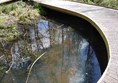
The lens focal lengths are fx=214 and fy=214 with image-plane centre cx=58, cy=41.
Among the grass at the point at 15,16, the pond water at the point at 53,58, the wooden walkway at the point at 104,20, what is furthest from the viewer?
the grass at the point at 15,16

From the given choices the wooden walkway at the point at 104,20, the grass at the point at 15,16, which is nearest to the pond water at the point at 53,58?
the grass at the point at 15,16

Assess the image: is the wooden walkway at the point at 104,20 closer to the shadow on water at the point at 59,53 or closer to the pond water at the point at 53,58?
the shadow on water at the point at 59,53

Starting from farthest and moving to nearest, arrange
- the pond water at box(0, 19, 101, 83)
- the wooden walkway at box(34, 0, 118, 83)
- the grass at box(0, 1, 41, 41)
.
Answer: the grass at box(0, 1, 41, 41) < the pond water at box(0, 19, 101, 83) < the wooden walkway at box(34, 0, 118, 83)

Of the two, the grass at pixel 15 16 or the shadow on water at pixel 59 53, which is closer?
the shadow on water at pixel 59 53

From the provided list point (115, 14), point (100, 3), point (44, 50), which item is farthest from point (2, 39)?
point (100, 3)

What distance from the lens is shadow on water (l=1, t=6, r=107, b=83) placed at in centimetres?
441

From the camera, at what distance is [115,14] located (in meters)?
6.63

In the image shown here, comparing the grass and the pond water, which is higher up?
the grass

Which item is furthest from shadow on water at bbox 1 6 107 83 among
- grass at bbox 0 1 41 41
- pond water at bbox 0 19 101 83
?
grass at bbox 0 1 41 41

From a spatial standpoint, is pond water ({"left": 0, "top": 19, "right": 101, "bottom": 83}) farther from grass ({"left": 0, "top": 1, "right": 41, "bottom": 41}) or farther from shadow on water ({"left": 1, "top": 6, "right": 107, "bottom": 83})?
grass ({"left": 0, "top": 1, "right": 41, "bottom": 41})

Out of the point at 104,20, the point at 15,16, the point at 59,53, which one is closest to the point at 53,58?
the point at 59,53

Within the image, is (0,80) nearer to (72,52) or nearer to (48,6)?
(72,52)

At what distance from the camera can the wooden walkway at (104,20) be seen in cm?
371

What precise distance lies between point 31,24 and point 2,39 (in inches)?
61.5
